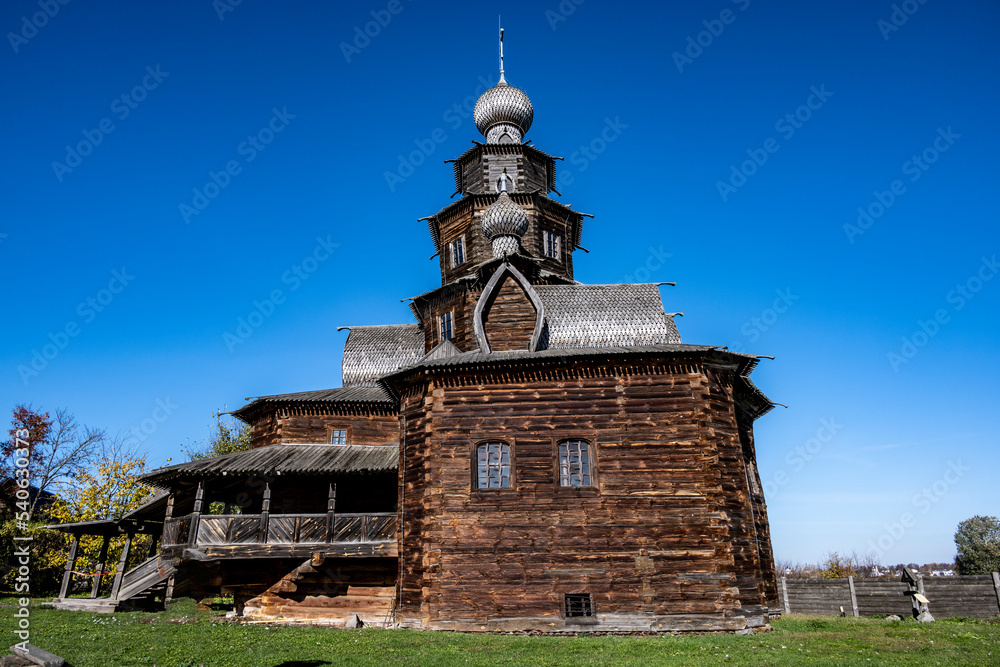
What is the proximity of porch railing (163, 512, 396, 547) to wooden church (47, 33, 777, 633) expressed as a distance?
2.3 inches

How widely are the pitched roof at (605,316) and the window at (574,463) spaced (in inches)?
160

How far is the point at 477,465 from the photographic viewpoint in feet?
56.5

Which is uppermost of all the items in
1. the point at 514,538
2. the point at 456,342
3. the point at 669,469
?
the point at 456,342

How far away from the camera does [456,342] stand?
23.1 meters

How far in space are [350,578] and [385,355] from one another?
9163mm

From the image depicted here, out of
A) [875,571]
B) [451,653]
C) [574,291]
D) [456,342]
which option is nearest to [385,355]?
[456,342]

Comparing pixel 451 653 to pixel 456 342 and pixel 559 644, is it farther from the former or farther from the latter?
pixel 456 342

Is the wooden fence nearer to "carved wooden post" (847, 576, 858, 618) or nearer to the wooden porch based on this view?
"carved wooden post" (847, 576, 858, 618)

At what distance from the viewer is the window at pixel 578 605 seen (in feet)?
52.3

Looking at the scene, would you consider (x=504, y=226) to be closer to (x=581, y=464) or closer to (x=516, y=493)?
(x=581, y=464)

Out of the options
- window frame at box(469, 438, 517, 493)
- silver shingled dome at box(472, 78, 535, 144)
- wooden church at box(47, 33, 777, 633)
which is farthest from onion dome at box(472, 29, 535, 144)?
window frame at box(469, 438, 517, 493)

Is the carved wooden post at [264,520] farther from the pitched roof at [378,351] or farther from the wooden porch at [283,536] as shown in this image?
the pitched roof at [378,351]

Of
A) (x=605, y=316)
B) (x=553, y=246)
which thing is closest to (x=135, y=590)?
(x=605, y=316)

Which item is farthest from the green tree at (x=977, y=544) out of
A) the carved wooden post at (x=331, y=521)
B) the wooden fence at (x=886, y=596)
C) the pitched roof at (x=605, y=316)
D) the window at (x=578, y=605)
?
the carved wooden post at (x=331, y=521)
